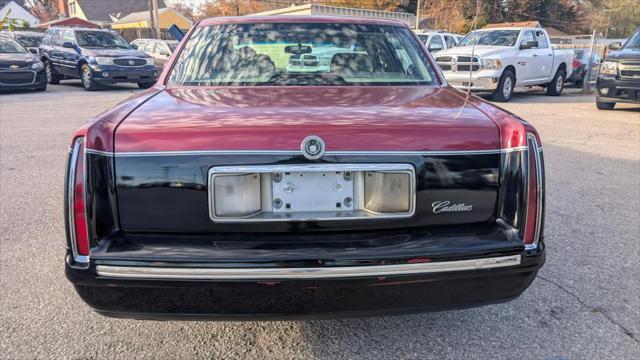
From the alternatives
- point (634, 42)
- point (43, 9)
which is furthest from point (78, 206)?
point (43, 9)

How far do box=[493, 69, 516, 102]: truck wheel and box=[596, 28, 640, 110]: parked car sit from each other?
7.93 ft

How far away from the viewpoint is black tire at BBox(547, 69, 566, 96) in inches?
613

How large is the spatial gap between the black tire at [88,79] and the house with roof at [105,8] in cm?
4634

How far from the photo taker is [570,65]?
15977 millimetres

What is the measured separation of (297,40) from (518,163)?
1.76 meters

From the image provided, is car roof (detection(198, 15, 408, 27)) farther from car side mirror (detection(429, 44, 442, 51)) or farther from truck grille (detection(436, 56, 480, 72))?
car side mirror (detection(429, 44, 442, 51))

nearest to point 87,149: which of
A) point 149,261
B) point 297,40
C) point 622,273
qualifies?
point 149,261

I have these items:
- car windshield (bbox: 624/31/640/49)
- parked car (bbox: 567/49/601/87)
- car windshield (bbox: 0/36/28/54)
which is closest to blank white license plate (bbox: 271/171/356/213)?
car windshield (bbox: 624/31/640/49)

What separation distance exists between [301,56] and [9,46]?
14.4 metres

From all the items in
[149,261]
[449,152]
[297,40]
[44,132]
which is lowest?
[44,132]

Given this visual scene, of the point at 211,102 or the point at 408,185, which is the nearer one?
the point at 408,185

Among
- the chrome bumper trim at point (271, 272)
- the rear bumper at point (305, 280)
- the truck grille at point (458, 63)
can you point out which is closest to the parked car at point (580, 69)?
the truck grille at point (458, 63)

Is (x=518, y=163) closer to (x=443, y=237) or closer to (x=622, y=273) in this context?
(x=443, y=237)

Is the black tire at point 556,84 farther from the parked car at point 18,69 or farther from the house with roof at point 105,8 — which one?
the house with roof at point 105,8
